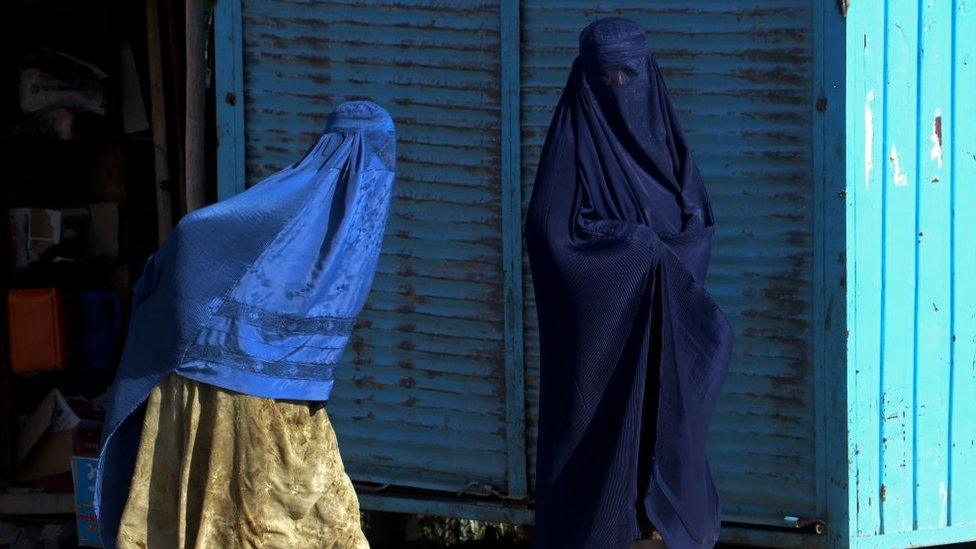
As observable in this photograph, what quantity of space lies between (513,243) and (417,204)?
36 centimetres

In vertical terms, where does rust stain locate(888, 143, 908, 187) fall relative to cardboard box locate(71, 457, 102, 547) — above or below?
above

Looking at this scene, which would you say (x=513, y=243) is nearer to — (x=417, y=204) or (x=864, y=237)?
(x=417, y=204)

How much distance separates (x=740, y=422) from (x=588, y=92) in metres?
1.34

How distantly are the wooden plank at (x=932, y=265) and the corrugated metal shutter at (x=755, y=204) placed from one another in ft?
1.05

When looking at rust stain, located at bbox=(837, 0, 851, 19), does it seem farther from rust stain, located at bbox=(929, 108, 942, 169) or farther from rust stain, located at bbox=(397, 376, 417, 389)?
rust stain, located at bbox=(397, 376, 417, 389)

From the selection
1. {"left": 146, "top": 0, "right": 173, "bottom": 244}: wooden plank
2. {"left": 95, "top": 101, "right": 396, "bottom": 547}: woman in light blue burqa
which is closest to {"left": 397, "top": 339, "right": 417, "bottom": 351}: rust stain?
{"left": 95, "top": 101, "right": 396, "bottom": 547}: woman in light blue burqa

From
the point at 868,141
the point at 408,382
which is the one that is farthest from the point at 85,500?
the point at 868,141

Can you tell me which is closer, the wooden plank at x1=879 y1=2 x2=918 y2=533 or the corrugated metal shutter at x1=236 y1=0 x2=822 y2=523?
the wooden plank at x1=879 y1=2 x2=918 y2=533

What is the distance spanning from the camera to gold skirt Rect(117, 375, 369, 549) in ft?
12.3

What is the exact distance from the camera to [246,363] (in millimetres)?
3727

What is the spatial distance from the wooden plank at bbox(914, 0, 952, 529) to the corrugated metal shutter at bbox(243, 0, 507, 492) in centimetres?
130

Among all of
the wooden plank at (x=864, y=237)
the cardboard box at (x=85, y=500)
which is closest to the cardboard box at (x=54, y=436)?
the cardboard box at (x=85, y=500)

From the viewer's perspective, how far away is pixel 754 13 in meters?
4.29

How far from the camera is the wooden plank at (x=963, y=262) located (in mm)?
4270
